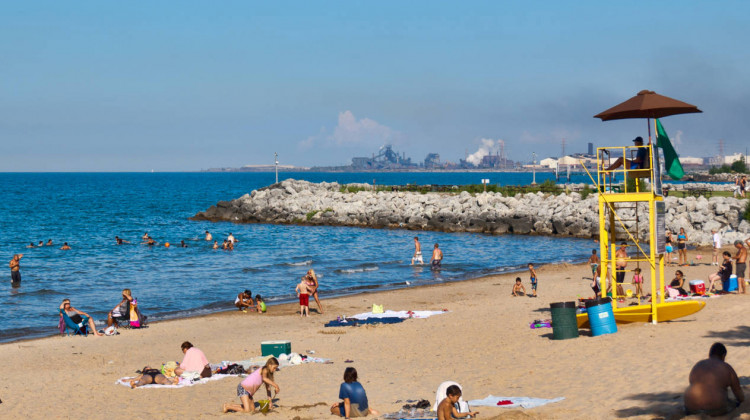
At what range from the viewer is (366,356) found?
Answer: 53.3 ft

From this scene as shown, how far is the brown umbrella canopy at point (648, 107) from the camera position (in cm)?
1605

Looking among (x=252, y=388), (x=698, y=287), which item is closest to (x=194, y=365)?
(x=252, y=388)

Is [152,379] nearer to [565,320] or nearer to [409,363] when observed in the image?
[409,363]

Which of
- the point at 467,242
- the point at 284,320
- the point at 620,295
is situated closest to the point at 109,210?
the point at 467,242

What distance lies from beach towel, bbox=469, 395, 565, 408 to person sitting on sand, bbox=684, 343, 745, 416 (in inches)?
94.7

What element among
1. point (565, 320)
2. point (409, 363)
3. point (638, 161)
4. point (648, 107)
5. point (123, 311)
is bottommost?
point (409, 363)

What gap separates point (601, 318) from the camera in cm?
1550

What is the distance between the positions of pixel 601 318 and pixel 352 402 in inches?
257

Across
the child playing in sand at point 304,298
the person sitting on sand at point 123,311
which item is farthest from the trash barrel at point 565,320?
the person sitting on sand at point 123,311

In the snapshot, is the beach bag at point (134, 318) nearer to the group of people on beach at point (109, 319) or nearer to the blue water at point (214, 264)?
the group of people on beach at point (109, 319)

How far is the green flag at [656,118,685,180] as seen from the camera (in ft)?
51.8

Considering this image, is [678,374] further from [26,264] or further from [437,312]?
[26,264]

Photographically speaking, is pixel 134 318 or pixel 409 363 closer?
pixel 409 363

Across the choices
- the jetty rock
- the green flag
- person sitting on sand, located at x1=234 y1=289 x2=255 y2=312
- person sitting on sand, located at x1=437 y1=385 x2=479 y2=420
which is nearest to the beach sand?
person sitting on sand, located at x1=437 y1=385 x2=479 y2=420
